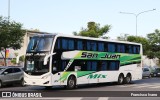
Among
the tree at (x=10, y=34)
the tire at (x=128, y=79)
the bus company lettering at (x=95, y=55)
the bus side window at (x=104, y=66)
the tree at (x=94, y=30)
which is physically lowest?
the tire at (x=128, y=79)

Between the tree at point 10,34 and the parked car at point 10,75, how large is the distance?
9.95 m

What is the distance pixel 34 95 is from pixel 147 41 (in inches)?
2333

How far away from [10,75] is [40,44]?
4.64 metres

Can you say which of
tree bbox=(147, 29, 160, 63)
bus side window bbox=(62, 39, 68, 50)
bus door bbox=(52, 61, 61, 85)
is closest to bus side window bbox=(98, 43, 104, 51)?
bus side window bbox=(62, 39, 68, 50)

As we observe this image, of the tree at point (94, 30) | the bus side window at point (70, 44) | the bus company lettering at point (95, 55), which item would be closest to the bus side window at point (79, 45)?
the bus company lettering at point (95, 55)

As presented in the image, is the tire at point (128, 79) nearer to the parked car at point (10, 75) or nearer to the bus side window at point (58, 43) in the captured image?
the parked car at point (10, 75)

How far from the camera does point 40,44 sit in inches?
907

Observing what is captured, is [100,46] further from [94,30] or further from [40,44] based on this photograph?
[94,30]

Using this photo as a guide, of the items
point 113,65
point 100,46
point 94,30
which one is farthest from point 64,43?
point 94,30

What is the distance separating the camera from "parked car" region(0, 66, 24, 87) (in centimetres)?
2550

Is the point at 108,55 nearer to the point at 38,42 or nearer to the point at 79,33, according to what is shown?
the point at 38,42

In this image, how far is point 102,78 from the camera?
2725 centimetres

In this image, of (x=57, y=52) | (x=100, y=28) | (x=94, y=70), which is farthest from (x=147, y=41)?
(x=57, y=52)

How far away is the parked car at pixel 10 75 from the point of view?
25.5 m
